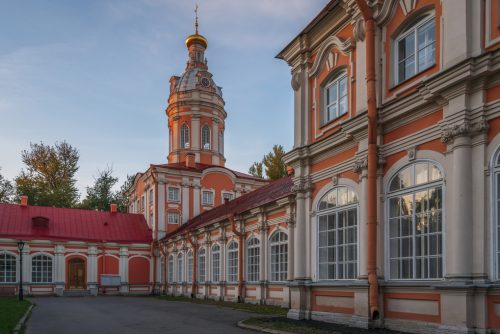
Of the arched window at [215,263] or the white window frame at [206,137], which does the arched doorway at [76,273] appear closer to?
the white window frame at [206,137]

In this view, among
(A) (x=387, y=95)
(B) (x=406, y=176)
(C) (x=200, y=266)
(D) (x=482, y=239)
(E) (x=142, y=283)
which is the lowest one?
(E) (x=142, y=283)

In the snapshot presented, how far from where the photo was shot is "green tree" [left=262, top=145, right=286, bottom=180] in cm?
4391

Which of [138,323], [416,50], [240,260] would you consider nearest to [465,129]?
[416,50]

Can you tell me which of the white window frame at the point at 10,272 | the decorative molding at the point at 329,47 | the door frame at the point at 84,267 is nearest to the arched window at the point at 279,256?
the decorative molding at the point at 329,47

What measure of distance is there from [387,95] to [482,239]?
152 inches

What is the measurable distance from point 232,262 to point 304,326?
12184 mm

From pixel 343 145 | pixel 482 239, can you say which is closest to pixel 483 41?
pixel 482 239

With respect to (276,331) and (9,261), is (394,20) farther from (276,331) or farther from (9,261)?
(9,261)

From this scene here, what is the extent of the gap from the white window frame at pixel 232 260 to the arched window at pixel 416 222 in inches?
513

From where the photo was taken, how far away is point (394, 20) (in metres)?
10.5

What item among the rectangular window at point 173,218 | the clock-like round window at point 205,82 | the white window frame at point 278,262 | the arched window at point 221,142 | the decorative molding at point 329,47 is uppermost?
the clock-like round window at point 205,82

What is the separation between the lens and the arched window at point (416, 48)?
31.4 ft

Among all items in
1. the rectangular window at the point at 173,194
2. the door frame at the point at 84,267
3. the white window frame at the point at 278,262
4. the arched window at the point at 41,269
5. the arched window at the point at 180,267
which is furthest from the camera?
the rectangular window at the point at 173,194

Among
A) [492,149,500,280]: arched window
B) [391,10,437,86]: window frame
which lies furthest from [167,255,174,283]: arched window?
[492,149,500,280]: arched window
